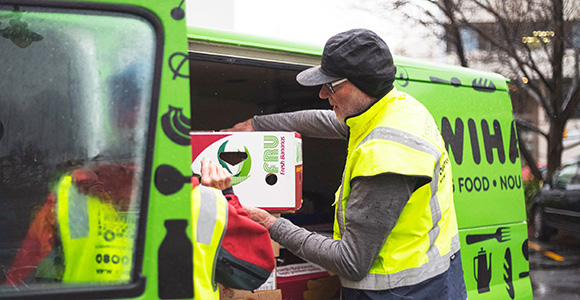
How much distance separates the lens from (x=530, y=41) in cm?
1064

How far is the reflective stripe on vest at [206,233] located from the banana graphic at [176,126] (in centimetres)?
21

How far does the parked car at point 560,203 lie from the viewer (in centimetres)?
895

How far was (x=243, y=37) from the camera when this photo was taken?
2.46m

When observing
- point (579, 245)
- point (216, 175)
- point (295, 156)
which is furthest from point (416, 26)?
point (216, 175)

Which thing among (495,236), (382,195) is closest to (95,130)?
(382,195)

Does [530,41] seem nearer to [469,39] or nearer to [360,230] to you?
[469,39]

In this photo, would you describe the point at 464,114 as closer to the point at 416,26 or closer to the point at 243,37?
the point at 243,37

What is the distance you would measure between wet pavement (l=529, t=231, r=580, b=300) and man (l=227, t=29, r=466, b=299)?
5510 millimetres

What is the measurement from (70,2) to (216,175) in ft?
2.40

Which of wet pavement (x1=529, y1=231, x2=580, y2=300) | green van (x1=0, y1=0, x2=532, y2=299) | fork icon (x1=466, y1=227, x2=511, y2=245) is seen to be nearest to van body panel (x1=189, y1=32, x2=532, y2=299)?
fork icon (x1=466, y1=227, x2=511, y2=245)

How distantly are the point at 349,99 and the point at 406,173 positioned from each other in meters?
0.40

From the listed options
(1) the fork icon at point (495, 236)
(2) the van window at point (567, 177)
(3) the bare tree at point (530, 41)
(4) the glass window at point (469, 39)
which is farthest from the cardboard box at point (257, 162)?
(4) the glass window at point (469, 39)

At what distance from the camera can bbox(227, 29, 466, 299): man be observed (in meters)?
1.86

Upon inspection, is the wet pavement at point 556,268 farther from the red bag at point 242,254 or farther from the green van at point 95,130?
the green van at point 95,130
